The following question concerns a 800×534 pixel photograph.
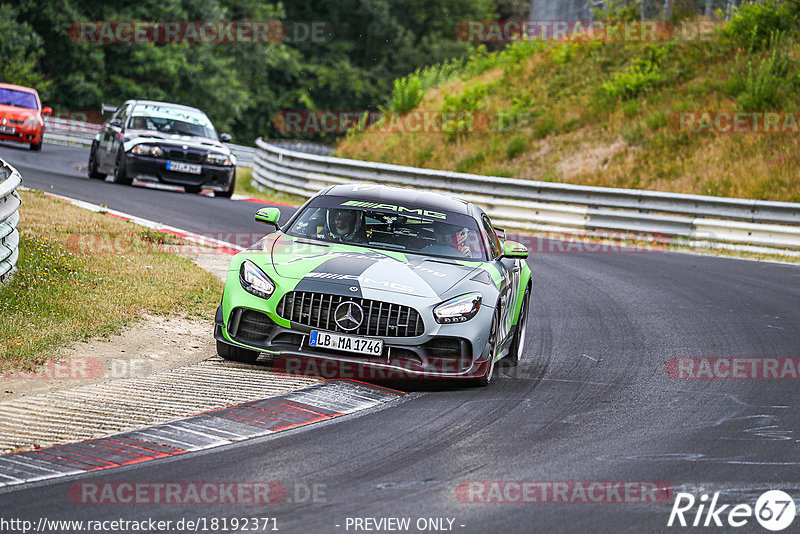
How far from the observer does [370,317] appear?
25.2 feet

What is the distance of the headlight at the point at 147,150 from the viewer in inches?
814

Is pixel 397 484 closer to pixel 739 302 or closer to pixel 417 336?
pixel 417 336

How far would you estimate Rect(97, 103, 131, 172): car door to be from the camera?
21.2 meters

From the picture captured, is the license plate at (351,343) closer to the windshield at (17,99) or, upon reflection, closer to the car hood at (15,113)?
the car hood at (15,113)

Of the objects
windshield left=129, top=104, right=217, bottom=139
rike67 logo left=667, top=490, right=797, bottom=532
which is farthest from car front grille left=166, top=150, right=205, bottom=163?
rike67 logo left=667, top=490, right=797, bottom=532

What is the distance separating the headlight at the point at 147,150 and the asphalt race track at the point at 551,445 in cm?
1112

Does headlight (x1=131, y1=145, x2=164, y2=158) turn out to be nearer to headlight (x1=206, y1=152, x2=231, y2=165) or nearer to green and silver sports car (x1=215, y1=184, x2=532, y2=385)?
headlight (x1=206, y1=152, x2=231, y2=165)

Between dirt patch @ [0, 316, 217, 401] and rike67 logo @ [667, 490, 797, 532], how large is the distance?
13.3 ft

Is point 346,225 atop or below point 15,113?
below

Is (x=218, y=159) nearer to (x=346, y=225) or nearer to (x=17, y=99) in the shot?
(x=17, y=99)

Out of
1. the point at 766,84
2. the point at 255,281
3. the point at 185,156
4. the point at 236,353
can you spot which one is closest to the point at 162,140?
the point at 185,156

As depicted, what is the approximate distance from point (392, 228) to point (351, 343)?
5.33 ft

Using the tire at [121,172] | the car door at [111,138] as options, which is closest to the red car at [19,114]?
the car door at [111,138]

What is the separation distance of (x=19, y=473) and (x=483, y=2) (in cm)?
6215
